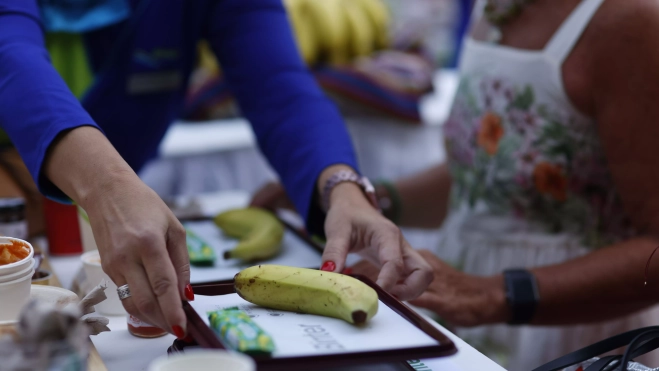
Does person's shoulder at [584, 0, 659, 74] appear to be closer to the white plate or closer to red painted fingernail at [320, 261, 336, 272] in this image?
red painted fingernail at [320, 261, 336, 272]

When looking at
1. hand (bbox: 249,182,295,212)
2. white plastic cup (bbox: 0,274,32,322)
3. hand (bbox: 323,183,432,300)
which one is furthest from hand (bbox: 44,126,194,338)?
hand (bbox: 249,182,295,212)

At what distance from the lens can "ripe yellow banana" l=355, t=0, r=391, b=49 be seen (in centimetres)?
279

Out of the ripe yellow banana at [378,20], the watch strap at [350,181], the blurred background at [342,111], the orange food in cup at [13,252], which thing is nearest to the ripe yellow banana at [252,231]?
the watch strap at [350,181]

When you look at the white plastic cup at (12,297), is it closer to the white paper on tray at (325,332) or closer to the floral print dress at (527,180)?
the white paper on tray at (325,332)

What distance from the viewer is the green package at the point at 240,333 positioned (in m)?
0.66

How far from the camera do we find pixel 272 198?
1.45 metres

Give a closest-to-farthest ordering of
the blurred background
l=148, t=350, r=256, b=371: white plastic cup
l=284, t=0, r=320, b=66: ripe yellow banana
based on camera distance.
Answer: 1. l=148, t=350, r=256, b=371: white plastic cup
2. the blurred background
3. l=284, t=0, r=320, b=66: ripe yellow banana

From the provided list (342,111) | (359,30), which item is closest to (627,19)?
(342,111)

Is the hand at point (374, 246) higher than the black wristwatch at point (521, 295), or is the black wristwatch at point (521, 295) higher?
the hand at point (374, 246)

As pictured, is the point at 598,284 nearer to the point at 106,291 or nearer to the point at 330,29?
the point at 106,291

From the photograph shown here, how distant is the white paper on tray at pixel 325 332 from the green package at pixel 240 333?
0.04 feet

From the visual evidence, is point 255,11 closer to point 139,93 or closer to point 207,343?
point 139,93

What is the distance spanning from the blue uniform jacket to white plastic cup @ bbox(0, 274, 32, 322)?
1.40 ft

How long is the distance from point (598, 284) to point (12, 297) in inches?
32.9
